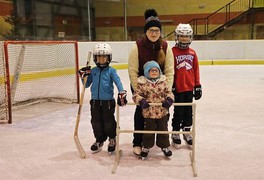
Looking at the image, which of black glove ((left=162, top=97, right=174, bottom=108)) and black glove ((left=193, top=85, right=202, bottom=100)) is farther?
black glove ((left=193, top=85, right=202, bottom=100))

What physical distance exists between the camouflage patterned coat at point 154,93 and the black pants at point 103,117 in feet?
0.94

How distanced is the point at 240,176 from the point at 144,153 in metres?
0.69

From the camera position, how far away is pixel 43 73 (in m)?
5.96

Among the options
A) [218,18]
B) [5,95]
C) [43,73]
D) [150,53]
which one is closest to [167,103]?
[150,53]

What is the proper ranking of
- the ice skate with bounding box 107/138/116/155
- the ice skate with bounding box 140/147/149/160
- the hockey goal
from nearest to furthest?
the ice skate with bounding box 140/147/149/160 < the ice skate with bounding box 107/138/116/155 < the hockey goal

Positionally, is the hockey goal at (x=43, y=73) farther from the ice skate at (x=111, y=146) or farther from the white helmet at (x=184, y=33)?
the white helmet at (x=184, y=33)

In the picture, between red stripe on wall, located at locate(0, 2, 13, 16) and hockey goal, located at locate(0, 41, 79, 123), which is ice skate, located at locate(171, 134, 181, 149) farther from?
red stripe on wall, located at locate(0, 2, 13, 16)

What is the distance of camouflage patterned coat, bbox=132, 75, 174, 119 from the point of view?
2293 mm

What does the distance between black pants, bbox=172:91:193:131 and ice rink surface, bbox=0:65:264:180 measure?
0.67ft

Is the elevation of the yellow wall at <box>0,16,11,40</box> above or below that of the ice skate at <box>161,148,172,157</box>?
above

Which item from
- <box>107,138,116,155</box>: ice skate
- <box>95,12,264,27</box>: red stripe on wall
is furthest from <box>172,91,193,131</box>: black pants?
<box>95,12,264,27</box>: red stripe on wall

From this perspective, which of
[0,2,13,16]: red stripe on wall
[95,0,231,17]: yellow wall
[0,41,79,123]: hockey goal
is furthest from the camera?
[95,0,231,17]: yellow wall

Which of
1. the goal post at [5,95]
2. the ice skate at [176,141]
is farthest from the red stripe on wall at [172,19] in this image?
the ice skate at [176,141]

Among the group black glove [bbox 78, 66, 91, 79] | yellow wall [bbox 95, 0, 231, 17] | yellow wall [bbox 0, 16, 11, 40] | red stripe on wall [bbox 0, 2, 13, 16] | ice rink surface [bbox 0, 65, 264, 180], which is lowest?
ice rink surface [bbox 0, 65, 264, 180]
